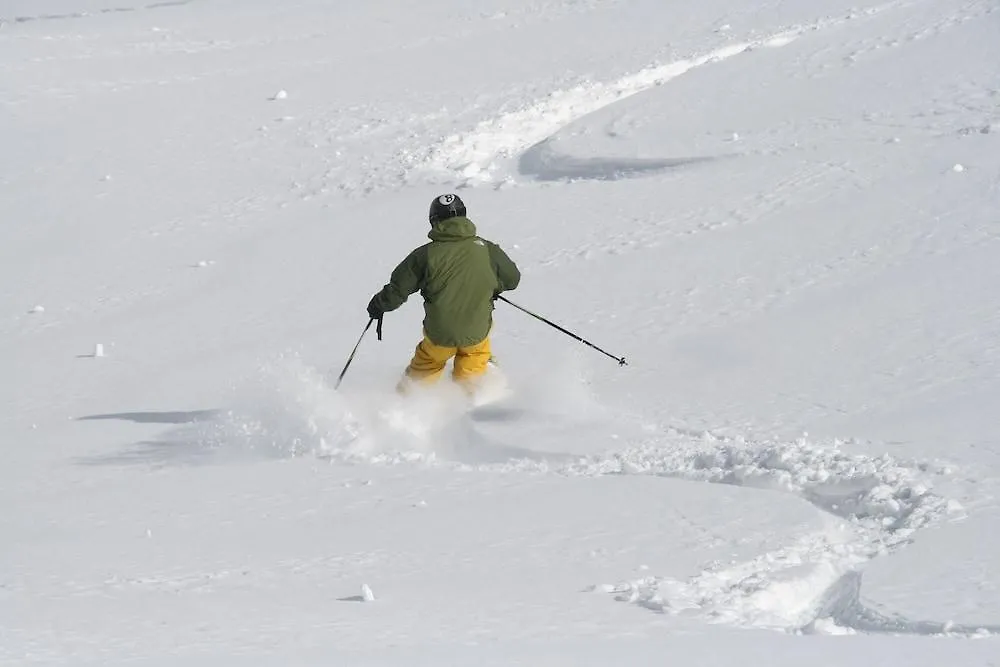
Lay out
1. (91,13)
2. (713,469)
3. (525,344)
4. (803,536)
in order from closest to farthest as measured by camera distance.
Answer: (803,536)
(713,469)
(525,344)
(91,13)

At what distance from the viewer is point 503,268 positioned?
7.31m

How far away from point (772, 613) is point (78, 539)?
10.2ft

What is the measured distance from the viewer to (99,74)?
16031mm

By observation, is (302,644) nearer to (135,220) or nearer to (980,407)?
(980,407)

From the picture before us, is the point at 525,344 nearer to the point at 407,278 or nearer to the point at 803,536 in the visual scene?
the point at 407,278

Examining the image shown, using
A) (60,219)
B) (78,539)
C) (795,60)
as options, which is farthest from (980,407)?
(60,219)

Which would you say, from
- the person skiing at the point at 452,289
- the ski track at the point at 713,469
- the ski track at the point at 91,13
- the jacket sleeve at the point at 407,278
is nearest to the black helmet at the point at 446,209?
the person skiing at the point at 452,289

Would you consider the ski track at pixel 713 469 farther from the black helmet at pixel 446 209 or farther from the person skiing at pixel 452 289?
the black helmet at pixel 446 209

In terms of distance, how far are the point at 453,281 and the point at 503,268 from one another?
30cm

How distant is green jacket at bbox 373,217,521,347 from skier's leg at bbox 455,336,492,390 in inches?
2.7

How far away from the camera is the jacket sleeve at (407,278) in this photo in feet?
23.6

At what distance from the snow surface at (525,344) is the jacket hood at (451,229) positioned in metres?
0.93

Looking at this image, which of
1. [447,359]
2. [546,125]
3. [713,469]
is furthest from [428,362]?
[546,125]

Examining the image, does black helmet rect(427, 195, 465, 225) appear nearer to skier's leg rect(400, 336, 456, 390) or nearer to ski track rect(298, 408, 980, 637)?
skier's leg rect(400, 336, 456, 390)
